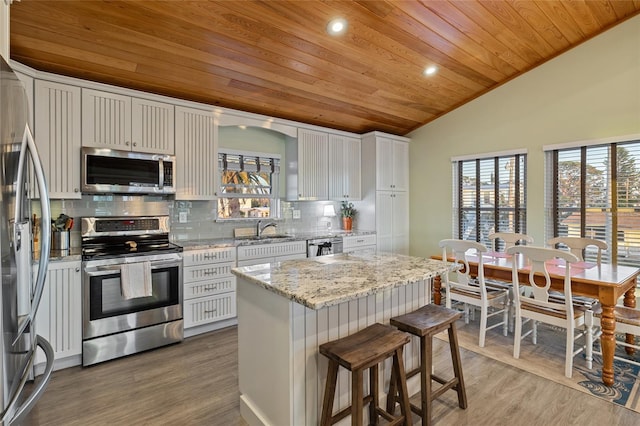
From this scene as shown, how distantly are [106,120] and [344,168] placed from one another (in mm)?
3128

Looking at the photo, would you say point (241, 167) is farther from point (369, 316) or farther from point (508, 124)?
point (508, 124)

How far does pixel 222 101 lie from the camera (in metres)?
3.81

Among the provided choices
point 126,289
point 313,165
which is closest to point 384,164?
point 313,165

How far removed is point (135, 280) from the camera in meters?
2.89

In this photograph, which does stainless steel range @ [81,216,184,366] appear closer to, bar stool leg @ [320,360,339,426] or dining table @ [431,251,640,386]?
bar stool leg @ [320,360,339,426]

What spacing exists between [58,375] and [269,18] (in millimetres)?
3350

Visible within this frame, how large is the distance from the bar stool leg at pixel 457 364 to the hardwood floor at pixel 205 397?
0.22 ft

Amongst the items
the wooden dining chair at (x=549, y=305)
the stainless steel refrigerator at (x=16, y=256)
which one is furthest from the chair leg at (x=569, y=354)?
the stainless steel refrigerator at (x=16, y=256)

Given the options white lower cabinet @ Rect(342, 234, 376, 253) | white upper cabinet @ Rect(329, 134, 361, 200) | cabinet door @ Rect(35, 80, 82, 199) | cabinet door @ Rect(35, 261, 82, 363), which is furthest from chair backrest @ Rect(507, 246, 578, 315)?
cabinet door @ Rect(35, 80, 82, 199)

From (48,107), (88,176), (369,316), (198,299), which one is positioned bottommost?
(198,299)

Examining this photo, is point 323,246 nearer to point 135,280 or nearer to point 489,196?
point 135,280

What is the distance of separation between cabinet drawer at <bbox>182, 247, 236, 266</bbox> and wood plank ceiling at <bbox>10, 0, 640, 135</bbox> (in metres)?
1.70

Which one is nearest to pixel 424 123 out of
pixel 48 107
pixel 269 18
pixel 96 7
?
pixel 269 18

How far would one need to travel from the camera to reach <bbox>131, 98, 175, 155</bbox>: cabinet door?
3.20 m
